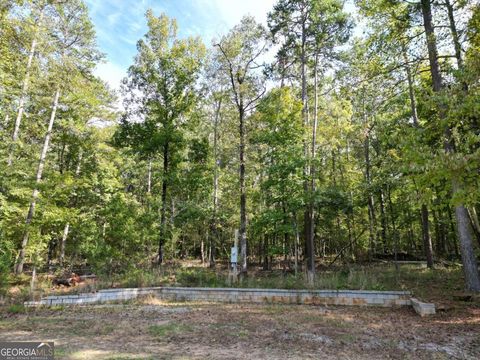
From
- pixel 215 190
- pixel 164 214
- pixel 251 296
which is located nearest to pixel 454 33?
pixel 251 296

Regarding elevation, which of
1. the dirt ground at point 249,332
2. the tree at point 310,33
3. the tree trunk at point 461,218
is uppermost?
the tree at point 310,33

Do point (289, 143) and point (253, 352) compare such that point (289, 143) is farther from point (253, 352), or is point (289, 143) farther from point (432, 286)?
point (253, 352)

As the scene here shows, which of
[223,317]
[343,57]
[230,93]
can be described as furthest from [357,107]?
[223,317]

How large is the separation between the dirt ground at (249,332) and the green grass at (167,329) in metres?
0.02

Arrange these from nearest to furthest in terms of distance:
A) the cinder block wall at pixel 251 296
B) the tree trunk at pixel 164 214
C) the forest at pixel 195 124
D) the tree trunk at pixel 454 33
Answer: the cinder block wall at pixel 251 296 → the tree trunk at pixel 454 33 → the forest at pixel 195 124 → the tree trunk at pixel 164 214

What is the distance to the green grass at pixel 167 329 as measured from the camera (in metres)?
5.18

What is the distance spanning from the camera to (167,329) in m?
5.47

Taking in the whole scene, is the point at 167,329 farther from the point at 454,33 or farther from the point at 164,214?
the point at 454,33

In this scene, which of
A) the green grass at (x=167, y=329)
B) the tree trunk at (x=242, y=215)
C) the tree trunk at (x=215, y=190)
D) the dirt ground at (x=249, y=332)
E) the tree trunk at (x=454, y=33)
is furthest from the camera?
the tree trunk at (x=215, y=190)

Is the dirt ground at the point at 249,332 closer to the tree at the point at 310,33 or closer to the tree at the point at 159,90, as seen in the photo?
the tree at the point at 310,33

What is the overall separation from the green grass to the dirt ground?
0.06 ft

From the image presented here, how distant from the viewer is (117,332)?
5.32m

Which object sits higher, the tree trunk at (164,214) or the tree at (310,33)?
the tree at (310,33)

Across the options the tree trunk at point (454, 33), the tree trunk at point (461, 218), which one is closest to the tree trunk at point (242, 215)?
the tree trunk at point (461, 218)
